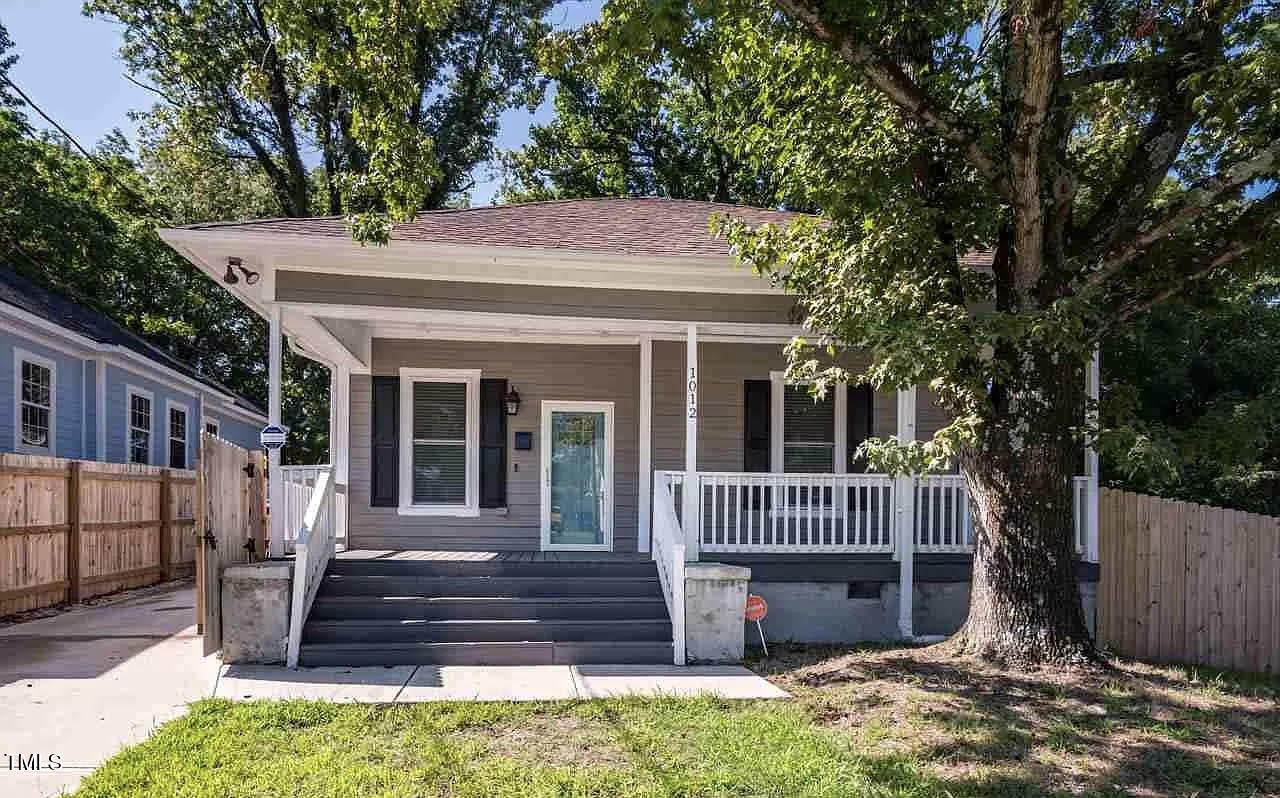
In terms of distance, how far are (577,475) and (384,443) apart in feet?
7.28

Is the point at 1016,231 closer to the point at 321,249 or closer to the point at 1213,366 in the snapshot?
the point at 321,249

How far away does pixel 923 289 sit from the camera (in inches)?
236

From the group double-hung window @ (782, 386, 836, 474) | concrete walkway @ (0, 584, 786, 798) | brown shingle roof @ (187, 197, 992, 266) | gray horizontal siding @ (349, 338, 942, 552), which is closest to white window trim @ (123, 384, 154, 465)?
gray horizontal siding @ (349, 338, 942, 552)

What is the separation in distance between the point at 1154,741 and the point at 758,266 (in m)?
3.96

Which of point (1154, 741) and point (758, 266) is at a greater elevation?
point (758, 266)

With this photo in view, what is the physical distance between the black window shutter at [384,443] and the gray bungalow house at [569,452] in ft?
0.07

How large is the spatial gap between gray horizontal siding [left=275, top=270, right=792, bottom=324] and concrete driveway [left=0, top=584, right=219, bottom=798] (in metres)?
3.12

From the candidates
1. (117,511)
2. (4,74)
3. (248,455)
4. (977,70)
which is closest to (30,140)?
(4,74)

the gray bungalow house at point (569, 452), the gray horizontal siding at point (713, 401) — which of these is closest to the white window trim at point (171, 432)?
the gray bungalow house at point (569, 452)

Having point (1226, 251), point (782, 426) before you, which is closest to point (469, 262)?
point (782, 426)

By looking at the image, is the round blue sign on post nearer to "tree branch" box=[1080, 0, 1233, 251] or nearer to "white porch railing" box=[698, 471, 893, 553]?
"white porch railing" box=[698, 471, 893, 553]

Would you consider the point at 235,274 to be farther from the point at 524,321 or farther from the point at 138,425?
the point at 138,425

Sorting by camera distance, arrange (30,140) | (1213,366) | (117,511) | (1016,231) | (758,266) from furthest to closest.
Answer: (30,140)
(1213,366)
(117,511)
(758,266)
(1016,231)

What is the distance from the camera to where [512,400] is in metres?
9.12
